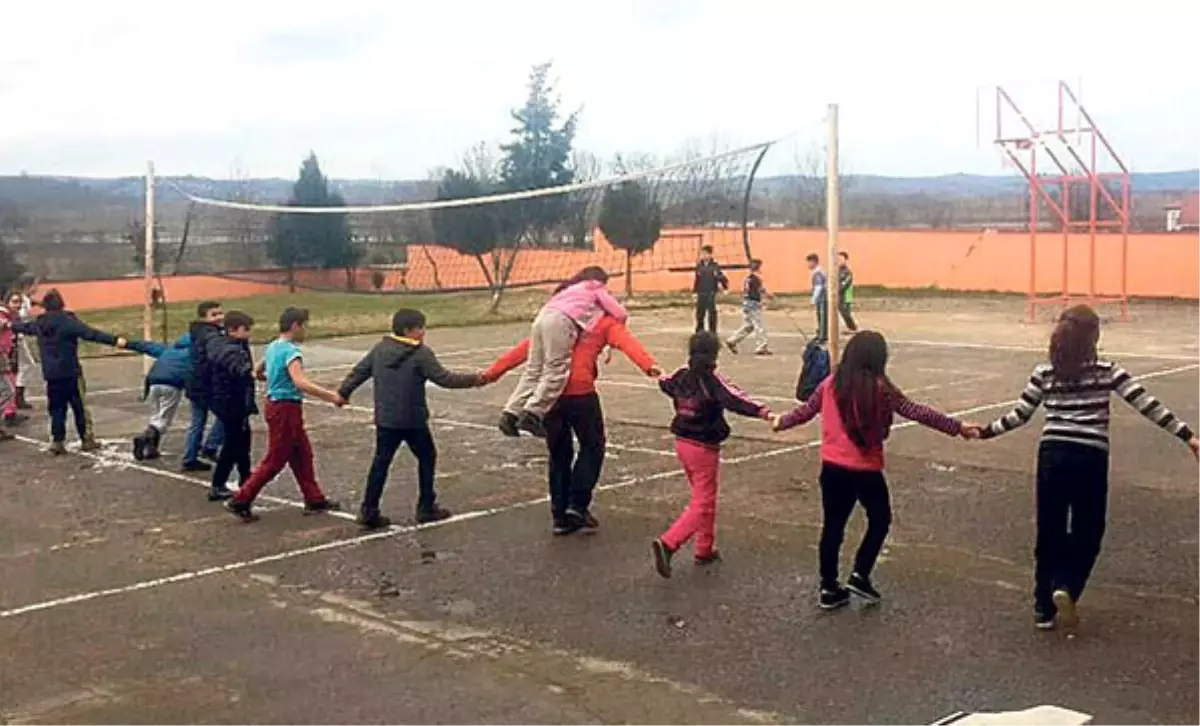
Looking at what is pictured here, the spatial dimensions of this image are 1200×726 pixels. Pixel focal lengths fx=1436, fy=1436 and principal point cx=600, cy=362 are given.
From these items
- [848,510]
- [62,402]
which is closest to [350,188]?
[62,402]

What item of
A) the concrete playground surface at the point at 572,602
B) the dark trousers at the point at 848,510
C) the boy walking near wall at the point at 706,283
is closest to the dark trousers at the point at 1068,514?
the concrete playground surface at the point at 572,602

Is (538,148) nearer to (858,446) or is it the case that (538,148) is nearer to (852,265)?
(852,265)

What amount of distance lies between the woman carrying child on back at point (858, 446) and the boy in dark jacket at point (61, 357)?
7970mm

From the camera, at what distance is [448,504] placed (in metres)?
11.0

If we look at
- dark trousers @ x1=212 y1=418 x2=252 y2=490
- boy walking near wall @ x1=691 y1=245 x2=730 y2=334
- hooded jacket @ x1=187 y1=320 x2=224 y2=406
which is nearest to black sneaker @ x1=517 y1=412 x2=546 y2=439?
dark trousers @ x1=212 y1=418 x2=252 y2=490

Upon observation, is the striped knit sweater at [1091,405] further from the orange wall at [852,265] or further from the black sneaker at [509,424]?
the orange wall at [852,265]

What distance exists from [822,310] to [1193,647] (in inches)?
736

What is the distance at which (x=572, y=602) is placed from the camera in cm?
801

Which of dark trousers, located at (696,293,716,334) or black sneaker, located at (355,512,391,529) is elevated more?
dark trousers, located at (696,293,716,334)

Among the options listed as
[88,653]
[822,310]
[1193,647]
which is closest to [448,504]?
[88,653]

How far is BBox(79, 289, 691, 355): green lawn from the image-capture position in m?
31.7

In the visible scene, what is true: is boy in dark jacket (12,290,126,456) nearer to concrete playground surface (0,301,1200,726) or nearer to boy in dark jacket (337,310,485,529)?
concrete playground surface (0,301,1200,726)

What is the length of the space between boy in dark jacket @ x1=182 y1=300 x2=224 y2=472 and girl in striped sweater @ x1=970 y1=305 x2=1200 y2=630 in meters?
6.65

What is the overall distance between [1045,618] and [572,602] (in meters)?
2.52
